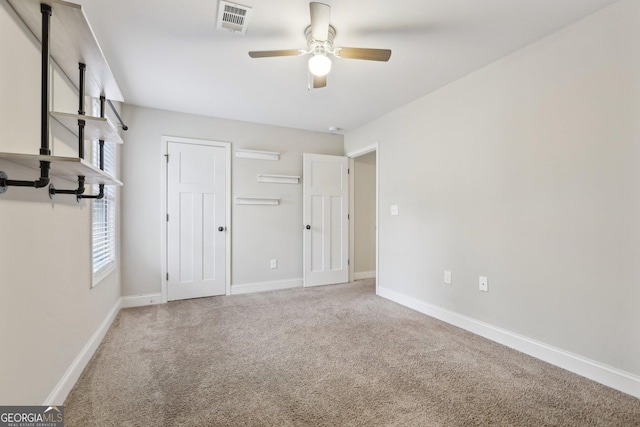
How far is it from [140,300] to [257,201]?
197cm

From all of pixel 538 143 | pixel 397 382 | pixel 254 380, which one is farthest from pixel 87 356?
pixel 538 143

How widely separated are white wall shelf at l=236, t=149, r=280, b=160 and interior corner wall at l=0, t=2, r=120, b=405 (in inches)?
88.1

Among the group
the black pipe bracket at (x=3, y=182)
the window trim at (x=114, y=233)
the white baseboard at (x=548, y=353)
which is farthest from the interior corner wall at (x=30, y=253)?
the white baseboard at (x=548, y=353)

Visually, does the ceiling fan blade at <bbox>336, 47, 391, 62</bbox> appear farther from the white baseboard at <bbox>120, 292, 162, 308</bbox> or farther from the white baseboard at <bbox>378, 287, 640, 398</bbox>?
the white baseboard at <bbox>120, 292, 162, 308</bbox>

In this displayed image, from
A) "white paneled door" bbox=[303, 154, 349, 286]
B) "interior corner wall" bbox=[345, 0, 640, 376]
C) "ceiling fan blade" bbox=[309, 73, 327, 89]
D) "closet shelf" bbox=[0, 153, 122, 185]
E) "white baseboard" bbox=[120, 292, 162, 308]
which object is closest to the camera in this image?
"closet shelf" bbox=[0, 153, 122, 185]

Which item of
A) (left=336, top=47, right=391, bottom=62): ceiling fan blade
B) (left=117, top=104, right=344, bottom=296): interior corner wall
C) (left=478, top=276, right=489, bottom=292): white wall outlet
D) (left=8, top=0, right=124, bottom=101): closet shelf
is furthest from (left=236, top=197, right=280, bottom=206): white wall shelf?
(left=478, top=276, right=489, bottom=292): white wall outlet

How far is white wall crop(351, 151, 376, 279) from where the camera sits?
5.08 meters

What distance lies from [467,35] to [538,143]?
102 centimetres

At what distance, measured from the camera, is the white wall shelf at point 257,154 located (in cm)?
422

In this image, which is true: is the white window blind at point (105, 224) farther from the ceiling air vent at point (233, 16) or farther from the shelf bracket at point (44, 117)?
the ceiling air vent at point (233, 16)

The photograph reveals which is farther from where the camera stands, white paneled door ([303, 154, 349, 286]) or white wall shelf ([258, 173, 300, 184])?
white paneled door ([303, 154, 349, 286])

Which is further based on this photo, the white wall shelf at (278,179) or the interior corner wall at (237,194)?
the white wall shelf at (278,179)

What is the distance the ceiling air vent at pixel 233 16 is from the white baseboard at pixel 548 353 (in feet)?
10.7

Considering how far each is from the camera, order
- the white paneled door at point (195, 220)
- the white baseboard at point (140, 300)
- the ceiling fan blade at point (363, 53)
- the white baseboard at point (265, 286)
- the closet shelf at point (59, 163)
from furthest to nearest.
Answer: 1. the white baseboard at point (265, 286)
2. the white paneled door at point (195, 220)
3. the white baseboard at point (140, 300)
4. the ceiling fan blade at point (363, 53)
5. the closet shelf at point (59, 163)
